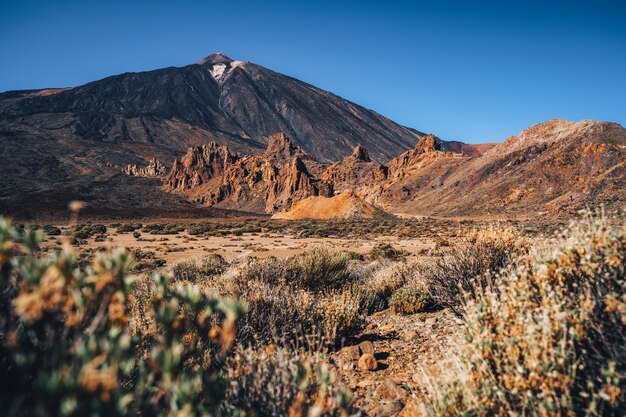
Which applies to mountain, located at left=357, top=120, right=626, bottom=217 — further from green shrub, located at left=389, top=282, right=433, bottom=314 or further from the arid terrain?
green shrub, located at left=389, top=282, right=433, bottom=314

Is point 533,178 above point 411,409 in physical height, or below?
above

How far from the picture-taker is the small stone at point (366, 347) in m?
4.93

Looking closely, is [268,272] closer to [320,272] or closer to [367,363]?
[320,272]

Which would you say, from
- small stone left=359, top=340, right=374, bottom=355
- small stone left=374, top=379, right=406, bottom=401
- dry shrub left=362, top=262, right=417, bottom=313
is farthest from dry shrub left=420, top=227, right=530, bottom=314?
small stone left=374, top=379, right=406, bottom=401

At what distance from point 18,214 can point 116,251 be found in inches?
2964

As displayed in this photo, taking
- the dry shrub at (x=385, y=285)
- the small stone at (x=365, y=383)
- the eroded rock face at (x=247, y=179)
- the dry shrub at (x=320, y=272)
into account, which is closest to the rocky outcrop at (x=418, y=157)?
the eroded rock face at (x=247, y=179)

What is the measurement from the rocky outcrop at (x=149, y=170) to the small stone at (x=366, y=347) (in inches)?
5403

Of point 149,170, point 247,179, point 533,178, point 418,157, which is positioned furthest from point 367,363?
point 149,170

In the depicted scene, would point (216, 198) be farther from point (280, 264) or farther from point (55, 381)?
point (55, 381)

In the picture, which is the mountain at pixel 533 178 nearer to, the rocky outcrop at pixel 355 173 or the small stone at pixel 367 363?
the rocky outcrop at pixel 355 173

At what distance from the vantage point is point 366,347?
5.00 metres

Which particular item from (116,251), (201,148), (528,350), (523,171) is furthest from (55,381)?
(201,148)

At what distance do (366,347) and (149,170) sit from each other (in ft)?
474

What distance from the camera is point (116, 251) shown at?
176cm
